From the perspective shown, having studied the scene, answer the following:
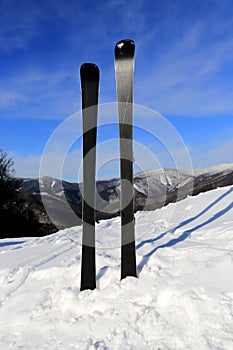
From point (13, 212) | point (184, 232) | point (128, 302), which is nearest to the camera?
point (128, 302)

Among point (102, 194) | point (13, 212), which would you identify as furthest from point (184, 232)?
point (13, 212)

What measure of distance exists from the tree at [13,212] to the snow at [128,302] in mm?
14234

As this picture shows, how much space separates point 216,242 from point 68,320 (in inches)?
102

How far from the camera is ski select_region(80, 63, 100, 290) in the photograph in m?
3.67

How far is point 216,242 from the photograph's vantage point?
174 inches

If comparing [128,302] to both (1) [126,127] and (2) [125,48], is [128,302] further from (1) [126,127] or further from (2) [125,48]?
(2) [125,48]

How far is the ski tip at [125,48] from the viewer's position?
3.63 meters

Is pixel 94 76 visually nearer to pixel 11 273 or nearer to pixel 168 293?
pixel 168 293

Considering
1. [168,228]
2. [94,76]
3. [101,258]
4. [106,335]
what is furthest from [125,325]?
[168,228]

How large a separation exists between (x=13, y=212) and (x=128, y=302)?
1733 cm

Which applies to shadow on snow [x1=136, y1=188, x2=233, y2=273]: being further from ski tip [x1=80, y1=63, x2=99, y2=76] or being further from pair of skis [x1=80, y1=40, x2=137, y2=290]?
ski tip [x1=80, y1=63, x2=99, y2=76]

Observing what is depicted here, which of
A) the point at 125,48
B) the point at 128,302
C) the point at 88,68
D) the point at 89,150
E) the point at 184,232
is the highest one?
the point at 125,48

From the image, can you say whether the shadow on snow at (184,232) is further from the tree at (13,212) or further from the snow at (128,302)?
Answer: the tree at (13,212)

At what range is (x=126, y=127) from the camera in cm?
368
